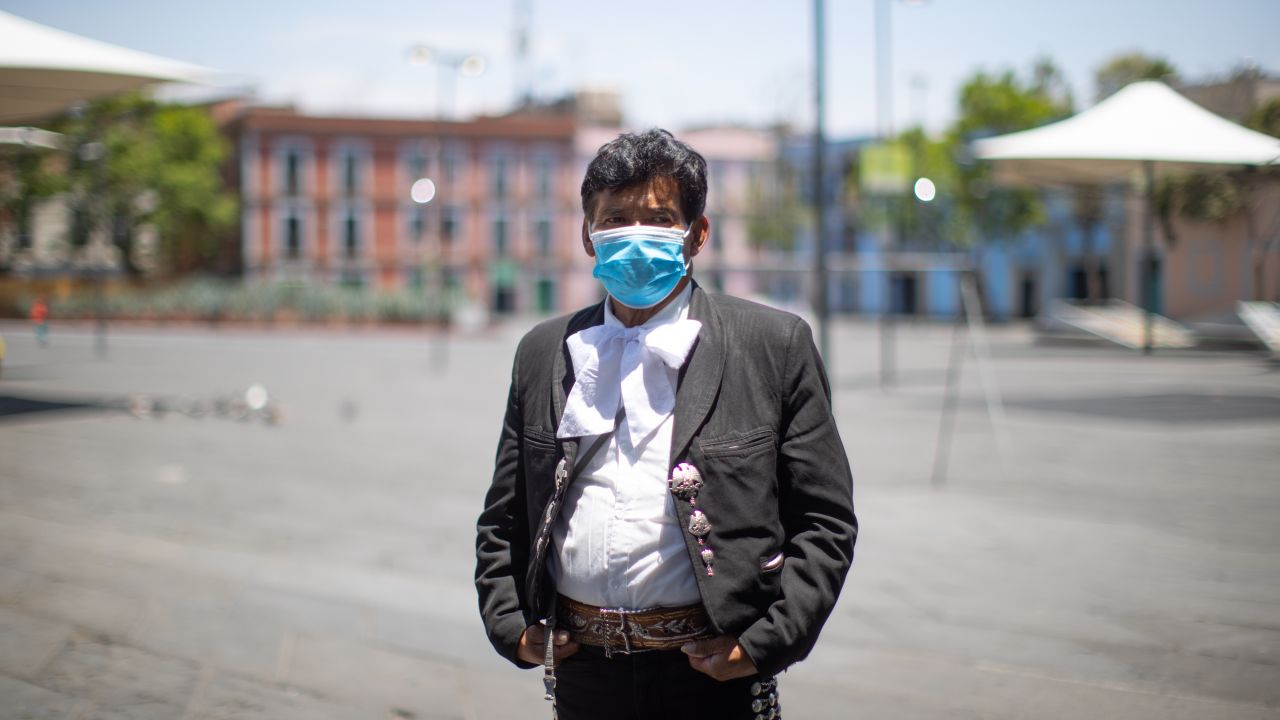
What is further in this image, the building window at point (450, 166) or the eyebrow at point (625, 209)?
the building window at point (450, 166)

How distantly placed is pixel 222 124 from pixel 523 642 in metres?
67.9

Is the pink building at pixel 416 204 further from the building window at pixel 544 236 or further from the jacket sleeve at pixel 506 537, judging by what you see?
the jacket sleeve at pixel 506 537

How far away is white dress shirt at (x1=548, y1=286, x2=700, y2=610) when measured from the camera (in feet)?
7.22

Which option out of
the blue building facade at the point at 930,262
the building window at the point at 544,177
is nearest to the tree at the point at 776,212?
the blue building facade at the point at 930,262

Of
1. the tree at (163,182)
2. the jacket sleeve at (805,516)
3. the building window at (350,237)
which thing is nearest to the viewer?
the jacket sleeve at (805,516)

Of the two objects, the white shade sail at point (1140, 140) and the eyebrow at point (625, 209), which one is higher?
the white shade sail at point (1140, 140)

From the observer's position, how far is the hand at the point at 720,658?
2.18 metres

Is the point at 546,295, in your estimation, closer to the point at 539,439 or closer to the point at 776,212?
the point at 776,212

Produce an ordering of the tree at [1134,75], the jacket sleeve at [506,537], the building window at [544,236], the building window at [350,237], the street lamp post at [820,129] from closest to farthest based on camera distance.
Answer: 1. the jacket sleeve at [506,537]
2. the street lamp post at [820,129]
3. the tree at [1134,75]
4. the building window at [350,237]
5. the building window at [544,236]

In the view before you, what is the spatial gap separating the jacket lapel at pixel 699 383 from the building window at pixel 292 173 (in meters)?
64.1

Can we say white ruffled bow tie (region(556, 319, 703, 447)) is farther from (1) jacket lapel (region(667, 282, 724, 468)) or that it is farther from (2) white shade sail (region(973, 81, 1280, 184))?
(2) white shade sail (region(973, 81, 1280, 184))

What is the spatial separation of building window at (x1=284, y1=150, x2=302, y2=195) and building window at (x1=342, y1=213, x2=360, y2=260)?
3.01 m

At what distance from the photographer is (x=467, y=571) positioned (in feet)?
21.3

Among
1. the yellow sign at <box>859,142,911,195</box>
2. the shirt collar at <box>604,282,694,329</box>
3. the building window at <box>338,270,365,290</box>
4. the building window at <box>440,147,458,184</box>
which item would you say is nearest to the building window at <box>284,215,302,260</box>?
the building window at <box>338,270,365,290</box>
